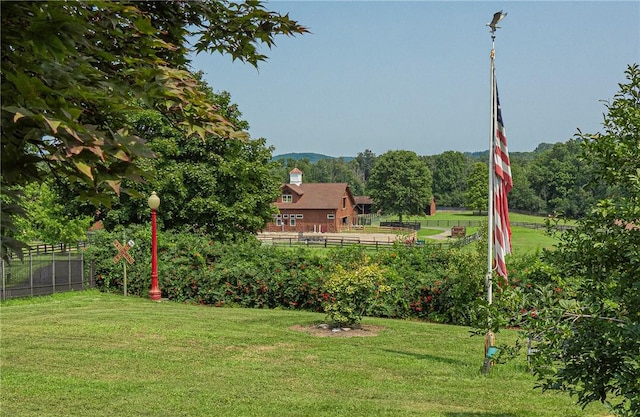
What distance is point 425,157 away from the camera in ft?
604

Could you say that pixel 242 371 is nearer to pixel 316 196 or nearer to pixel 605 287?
pixel 605 287

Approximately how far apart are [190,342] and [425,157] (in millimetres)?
174868

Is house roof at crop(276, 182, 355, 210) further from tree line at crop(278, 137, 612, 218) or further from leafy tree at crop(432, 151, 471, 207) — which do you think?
leafy tree at crop(432, 151, 471, 207)

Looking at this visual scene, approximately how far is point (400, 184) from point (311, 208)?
2160 cm

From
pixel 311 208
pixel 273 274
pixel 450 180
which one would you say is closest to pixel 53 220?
pixel 273 274

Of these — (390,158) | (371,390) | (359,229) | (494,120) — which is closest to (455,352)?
(371,390)

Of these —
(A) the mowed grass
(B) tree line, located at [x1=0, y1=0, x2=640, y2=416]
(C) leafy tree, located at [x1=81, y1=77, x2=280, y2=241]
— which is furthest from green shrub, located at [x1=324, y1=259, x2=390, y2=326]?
(C) leafy tree, located at [x1=81, y1=77, x2=280, y2=241]

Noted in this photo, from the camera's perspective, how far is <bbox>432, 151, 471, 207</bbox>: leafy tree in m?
150

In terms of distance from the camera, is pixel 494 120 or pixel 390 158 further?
pixel 390 158

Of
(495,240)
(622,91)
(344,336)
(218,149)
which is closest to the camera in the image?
(622,91)

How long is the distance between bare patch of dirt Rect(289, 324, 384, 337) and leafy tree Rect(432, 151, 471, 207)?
136 m

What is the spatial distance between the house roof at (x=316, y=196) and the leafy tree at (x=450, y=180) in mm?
75051

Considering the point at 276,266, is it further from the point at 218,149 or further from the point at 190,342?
the point at 218,149

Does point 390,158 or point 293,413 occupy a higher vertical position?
point 390,158
